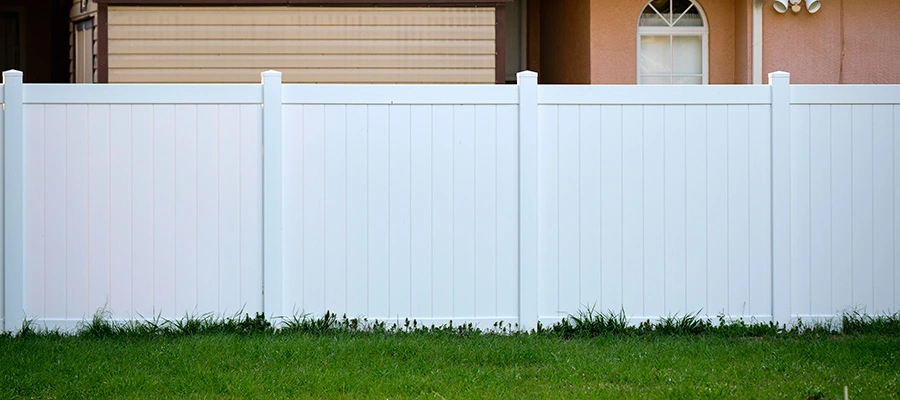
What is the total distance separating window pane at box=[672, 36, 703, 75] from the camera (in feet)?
33.7

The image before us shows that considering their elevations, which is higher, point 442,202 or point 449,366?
point 442,202

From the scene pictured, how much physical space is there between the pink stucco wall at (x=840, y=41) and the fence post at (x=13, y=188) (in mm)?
6807

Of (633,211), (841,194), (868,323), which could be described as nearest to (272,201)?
(633,211)

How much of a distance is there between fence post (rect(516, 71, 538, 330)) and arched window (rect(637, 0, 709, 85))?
4286 mm

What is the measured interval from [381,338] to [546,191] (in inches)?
54.1

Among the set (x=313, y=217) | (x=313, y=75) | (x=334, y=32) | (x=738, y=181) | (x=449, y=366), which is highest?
(x=334, y=32)

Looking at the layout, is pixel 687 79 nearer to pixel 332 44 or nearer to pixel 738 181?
pixel 332 44

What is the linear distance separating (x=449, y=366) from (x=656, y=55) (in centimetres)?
588

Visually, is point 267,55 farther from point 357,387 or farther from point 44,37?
point 357,387

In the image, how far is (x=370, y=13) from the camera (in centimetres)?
912

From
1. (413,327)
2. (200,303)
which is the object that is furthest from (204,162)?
(413,327)

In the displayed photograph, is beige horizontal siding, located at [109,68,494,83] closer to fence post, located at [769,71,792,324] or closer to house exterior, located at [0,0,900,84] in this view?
house exterior, located at [0,0,900,84]

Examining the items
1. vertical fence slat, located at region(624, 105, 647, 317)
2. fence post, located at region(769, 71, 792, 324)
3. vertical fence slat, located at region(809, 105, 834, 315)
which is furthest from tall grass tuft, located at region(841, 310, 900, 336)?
vertical fence slat, located at region(624, 105, 647, 317)

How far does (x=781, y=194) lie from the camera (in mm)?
6297
